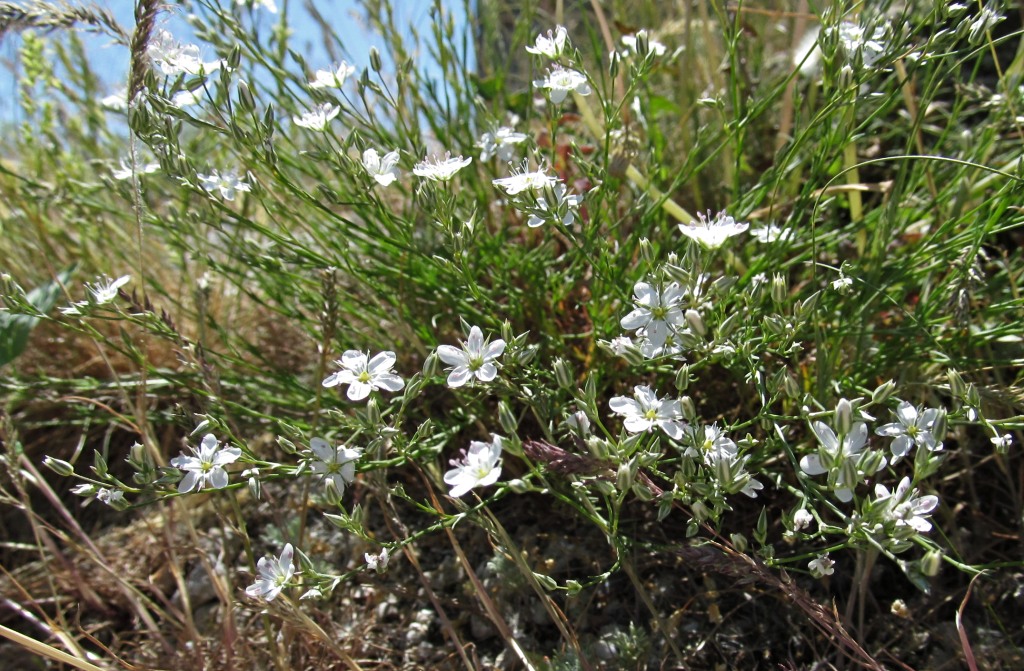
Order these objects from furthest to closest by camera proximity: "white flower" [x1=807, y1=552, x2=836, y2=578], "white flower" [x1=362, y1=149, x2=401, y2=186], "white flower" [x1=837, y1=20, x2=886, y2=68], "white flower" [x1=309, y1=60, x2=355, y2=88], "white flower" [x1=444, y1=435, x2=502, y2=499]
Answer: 1. "white flower" [x1=309, y1=60, x2=355, y2=88]
2. "white flower" [x1=362, y1=149, x2=401, y2=186]
3. "white flower" [x1=837, y1=20, x2=886, y2=68]
4. "white flower" [x1=807, y1=552, x2=836, y2=578]
5. "white flower" [x1=444, y1=435, x2=502, y2=499]

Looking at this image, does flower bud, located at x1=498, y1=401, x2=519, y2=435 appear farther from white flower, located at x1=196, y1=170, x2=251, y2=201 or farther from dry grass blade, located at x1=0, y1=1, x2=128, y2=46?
dry grass blade, located at x1=0, y1=1, x2=128, y2=46

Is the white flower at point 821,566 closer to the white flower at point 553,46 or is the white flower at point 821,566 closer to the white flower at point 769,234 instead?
the white flower at point 769,234

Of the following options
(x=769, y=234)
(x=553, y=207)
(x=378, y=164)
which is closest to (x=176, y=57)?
(x=378, y=164)

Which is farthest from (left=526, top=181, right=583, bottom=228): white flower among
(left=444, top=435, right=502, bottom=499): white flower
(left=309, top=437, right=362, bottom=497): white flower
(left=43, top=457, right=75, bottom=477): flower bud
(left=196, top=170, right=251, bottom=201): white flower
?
(left=43, top=457, right=75, bottom=477): flower bud

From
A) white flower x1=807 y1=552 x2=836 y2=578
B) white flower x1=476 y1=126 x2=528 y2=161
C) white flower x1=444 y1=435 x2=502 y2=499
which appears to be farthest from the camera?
white flower x1=476 y1=126 x2=528 y2=161

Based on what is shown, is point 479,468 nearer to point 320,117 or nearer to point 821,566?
point 821,566
